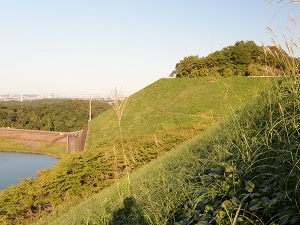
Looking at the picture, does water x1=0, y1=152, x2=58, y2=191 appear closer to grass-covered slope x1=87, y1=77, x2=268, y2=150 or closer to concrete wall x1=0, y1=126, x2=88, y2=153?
concrete wall x1=0, y1=126, x2=88, y2=153

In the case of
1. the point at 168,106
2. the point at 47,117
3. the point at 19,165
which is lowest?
the point at 19,165

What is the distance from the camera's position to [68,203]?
11750mm

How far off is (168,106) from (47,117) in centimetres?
4018

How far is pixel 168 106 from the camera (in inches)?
1240

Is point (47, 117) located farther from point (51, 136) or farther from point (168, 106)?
point (168, 106)

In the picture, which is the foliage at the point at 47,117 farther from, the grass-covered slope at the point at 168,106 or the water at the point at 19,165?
the grass-covered slope at the point at 168,106

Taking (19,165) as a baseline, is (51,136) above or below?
above

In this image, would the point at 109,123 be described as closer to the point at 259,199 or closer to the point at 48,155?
the point at 48,155

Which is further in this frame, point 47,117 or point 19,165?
point 47,117

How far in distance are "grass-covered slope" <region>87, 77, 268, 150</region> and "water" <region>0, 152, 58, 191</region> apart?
6.66 metres

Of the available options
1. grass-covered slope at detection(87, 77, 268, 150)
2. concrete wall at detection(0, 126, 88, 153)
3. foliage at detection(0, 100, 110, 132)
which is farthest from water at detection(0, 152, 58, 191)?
foliage at detection(0, 100, 110, 132)

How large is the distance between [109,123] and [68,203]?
21227mm

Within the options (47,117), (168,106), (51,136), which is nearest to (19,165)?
(51,136)

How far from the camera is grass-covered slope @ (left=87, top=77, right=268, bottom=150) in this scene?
2694 cm
